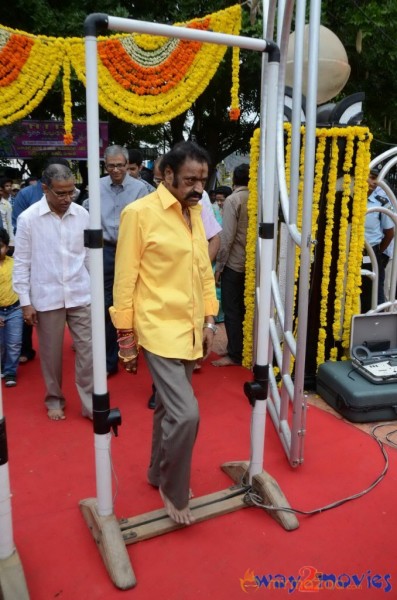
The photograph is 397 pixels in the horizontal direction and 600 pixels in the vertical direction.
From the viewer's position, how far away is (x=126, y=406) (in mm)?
3611

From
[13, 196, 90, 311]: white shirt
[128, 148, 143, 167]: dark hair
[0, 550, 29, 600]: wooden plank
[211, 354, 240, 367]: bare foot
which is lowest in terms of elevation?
[0, 550, 29, 600]: wooden plank

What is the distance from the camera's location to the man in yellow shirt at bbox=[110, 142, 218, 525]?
2.18 meters

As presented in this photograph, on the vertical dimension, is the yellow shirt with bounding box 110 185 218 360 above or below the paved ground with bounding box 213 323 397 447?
above

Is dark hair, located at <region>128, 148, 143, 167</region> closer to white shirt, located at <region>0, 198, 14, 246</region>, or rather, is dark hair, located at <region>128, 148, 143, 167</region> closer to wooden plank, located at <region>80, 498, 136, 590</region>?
white shirt, located at <region>0, 198, 14, 246</region>

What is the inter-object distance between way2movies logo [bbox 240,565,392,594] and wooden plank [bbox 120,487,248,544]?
0.37 meters

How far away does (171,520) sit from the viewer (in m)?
2.34

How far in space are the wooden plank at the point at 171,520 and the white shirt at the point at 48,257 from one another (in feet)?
4.92

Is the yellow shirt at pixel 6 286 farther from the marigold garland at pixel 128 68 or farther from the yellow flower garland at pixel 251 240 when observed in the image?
the yellow flower garland at pixel 251 240

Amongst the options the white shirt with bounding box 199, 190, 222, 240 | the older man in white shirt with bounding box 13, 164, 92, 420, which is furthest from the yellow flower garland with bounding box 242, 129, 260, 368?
the older man in white shirt with bounding box 13, 164, 92, 420

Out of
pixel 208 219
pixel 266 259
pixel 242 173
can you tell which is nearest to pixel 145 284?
pixel 266 259

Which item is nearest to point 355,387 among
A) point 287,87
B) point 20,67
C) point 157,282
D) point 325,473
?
point 325,473

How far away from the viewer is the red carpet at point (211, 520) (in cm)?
206

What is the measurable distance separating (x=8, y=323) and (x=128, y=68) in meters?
2.61

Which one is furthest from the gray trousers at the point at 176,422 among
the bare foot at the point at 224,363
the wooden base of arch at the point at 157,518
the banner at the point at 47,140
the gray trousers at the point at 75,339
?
the banner at the point at 47,140
